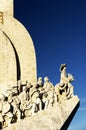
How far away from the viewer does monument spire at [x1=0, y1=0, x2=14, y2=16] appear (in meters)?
22.9

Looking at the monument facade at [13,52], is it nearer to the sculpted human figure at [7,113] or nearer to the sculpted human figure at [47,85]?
the sculpted human figure at [47,85]

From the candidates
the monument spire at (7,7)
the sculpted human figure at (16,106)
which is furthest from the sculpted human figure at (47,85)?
the monument spire at (7,7)

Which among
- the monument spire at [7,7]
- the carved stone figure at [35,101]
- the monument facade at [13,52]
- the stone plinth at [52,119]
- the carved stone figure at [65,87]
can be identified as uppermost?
the monument spire at [7,7]

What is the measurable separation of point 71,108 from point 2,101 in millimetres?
3133

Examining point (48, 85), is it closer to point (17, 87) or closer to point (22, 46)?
point (17, 87)

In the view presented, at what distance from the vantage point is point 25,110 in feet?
62.5

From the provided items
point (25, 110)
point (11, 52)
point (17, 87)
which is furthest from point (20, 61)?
point (25, 110)

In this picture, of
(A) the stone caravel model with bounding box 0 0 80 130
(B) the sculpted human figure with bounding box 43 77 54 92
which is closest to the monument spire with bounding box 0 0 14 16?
(A) the stone caravel model with bounding box 0 0 80 130

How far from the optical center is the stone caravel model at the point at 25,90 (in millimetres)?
18391

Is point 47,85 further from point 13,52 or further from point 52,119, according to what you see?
point 13,52

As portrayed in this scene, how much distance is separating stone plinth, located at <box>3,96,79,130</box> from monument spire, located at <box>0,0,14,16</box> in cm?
589

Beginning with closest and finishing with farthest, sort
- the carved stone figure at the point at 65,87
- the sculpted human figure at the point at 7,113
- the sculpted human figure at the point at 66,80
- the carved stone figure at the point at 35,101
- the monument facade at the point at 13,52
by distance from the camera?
the sculpted human figure at the point at 7,113, the carved stone figure at the point at 35,101, the carved stone figure at the point at 65,87, the sculpted human figure at the point at 66,80, the monument facade at the point at 13,52

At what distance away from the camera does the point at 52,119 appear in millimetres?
18812

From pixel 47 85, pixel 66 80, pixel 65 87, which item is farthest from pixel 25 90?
pixel 66 80
